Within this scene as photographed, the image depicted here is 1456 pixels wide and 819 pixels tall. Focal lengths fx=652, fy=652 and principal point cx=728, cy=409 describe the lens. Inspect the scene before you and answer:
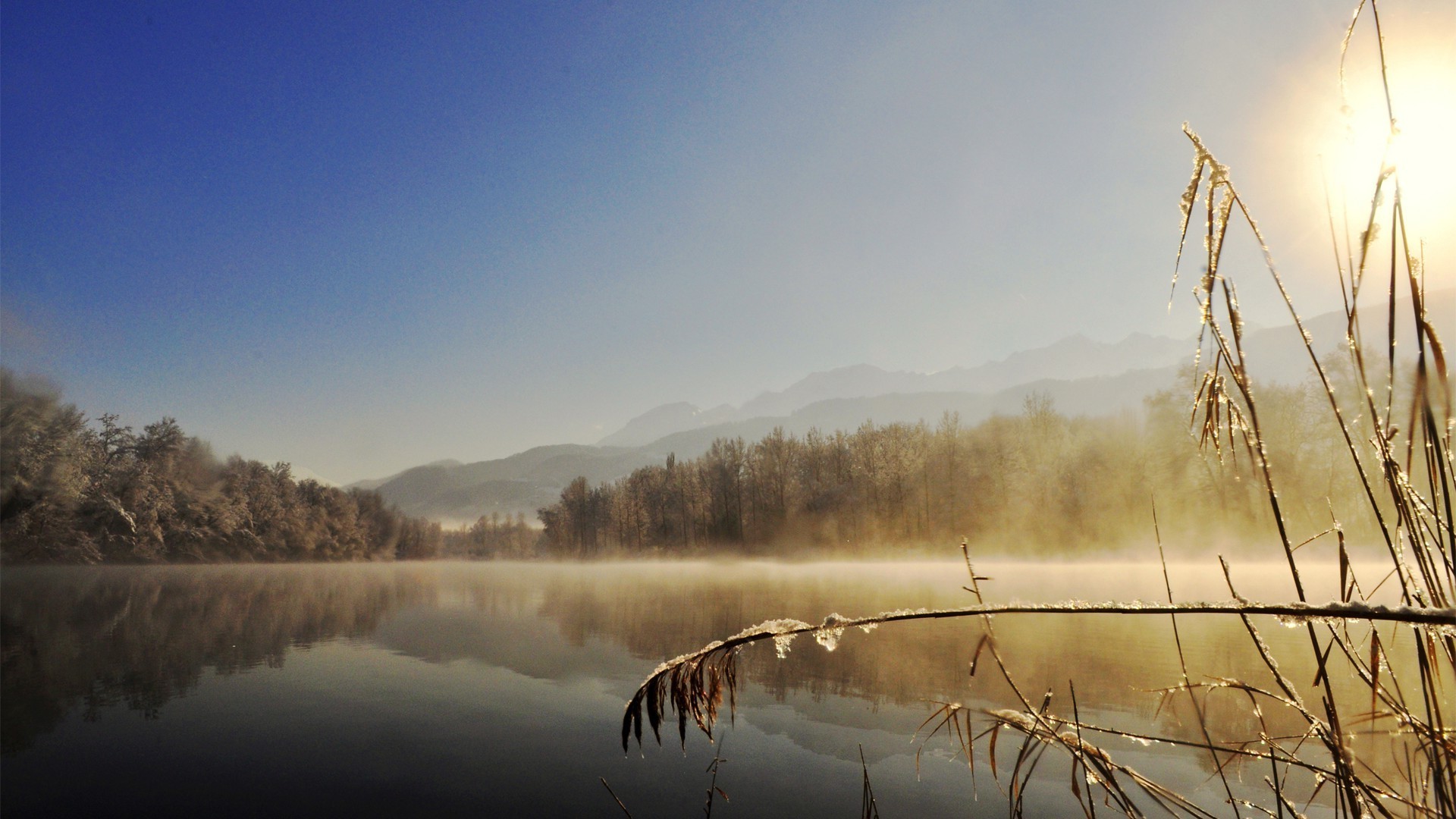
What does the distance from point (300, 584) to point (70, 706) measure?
3151 centimetres

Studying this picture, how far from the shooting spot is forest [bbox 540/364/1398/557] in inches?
1112

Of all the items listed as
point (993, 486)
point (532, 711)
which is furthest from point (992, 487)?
point (532, 711)

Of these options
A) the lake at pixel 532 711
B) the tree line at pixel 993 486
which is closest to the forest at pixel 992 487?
the tree line at pixel 993 486

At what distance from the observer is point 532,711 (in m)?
8.95

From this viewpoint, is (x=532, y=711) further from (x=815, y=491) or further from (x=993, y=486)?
(x=815, y=491)

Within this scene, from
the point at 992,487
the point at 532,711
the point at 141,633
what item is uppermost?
the point at 992,487

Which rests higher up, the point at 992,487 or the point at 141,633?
the point at 992,487

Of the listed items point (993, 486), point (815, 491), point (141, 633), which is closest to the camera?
point (141, 633)

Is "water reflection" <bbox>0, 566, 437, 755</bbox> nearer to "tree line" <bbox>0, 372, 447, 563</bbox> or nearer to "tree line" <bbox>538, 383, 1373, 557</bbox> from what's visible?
"tree line" <bbox>0, 372, 447, 563</bbox>

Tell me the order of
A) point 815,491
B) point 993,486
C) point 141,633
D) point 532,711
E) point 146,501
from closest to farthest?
point 532,711, point 141,633, point 993,486, point 146,501, point 815,491

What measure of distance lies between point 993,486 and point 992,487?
9 centimetres

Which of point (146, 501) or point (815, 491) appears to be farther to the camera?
point (815, 491)

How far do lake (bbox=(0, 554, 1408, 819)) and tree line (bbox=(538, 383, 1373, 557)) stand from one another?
48.9ft

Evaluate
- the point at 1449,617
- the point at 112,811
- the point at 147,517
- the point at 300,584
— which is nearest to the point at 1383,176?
the point at 1449,617
